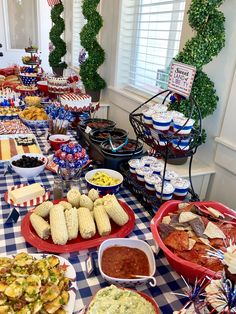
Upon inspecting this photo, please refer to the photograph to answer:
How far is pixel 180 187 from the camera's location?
1.06 meters

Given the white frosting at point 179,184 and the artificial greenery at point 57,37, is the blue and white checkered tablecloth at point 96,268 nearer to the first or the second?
the white frosting at point 179,184

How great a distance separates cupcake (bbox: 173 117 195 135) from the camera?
946 mm

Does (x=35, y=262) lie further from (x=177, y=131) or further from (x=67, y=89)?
(x=67, y=89)

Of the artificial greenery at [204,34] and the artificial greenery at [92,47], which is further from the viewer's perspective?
the artificial greenery at [92,47]

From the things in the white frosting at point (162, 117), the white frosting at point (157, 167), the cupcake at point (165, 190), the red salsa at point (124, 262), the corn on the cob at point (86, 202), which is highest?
the white frosting at point (162, 117)

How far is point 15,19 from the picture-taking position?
215 inches

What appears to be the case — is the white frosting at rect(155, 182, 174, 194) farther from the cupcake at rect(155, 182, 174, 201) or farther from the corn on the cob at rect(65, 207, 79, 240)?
the corn on the cob at rect(65, 207, 79, 240)

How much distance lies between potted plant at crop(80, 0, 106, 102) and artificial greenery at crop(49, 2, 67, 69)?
1.42 m

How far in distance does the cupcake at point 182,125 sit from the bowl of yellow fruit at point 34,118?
51.6 inches

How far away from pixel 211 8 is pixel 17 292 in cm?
128

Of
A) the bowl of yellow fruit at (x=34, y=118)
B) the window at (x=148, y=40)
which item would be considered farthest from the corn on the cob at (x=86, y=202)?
the window at (x=148, y=40)

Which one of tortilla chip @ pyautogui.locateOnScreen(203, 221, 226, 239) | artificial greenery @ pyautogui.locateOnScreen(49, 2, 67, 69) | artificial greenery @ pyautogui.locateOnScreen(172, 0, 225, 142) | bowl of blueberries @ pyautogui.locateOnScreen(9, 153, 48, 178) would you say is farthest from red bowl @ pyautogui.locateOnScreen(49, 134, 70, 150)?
artificial greenery @ pyautogui.locateOnScreen(49, 2, 67, 69)

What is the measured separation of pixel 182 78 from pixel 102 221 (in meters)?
0.68

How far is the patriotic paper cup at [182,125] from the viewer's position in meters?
0.95
